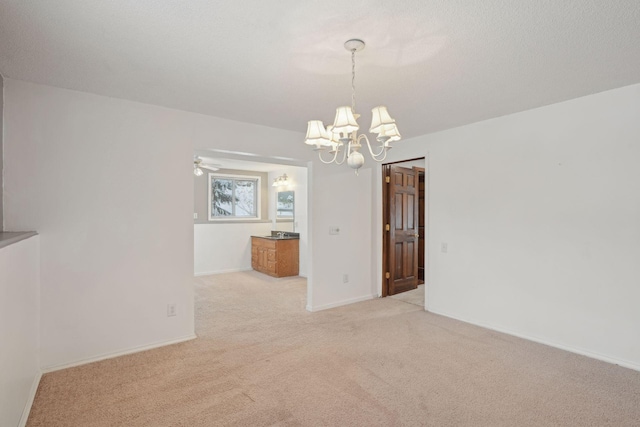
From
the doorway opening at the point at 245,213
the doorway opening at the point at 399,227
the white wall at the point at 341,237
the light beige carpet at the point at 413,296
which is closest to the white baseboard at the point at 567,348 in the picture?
the light beige carpet at the point at 413,296

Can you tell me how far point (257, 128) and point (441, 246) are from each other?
2810 millimetres

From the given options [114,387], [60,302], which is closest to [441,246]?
[114,387]

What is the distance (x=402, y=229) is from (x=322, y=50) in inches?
146

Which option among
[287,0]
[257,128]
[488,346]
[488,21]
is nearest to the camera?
[287,0]

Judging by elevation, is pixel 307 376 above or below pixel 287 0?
below

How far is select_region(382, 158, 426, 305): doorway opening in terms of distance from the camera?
5059 millimetres

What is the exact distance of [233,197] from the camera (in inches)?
293

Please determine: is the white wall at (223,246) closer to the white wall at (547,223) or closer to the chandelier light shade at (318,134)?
the white wall at (547,223)

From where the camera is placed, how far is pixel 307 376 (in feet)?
8.46

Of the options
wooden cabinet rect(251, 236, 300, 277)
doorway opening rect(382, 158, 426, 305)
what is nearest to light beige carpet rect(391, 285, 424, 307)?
doorway opening rect(382, 158, 426, 305)

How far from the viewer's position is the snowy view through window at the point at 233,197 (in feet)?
23.5

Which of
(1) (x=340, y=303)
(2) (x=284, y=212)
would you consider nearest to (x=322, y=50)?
(1) (x=340, y=303)

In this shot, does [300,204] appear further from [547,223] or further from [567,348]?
[567,348]

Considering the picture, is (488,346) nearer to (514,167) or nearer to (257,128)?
(514,167)
